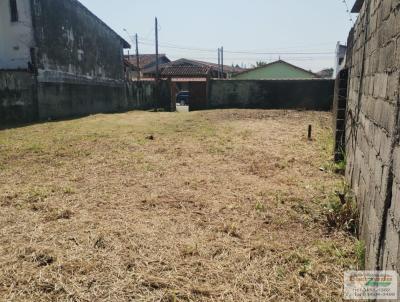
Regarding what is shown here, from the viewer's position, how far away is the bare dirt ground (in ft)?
7.68

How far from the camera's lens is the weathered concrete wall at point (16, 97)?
11.7 metres

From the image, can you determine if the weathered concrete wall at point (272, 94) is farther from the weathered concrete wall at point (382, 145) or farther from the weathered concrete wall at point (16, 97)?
the weathered concrete wall at point (382, 145)

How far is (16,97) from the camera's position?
12.1m

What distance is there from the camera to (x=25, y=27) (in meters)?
13.4

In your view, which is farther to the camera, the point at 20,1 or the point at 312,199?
the point at 20,1

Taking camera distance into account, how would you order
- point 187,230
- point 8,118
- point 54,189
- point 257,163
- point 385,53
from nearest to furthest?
point 385,53 → point 187,230 → point 54,189 → point 257,163 → point 8,118

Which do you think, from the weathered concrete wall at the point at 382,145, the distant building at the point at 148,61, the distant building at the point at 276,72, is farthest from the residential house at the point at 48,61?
the distant building at the point at 148,61

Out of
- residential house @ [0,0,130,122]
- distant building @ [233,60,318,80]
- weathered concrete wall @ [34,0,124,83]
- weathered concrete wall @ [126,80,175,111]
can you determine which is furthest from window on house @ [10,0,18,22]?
distant building @ [233,60,318,80]

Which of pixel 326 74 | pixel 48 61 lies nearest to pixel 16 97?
pixel 48 61

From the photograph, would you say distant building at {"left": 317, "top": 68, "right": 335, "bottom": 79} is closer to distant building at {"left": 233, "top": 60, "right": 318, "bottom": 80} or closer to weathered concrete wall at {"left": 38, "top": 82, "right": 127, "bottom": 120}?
distant building at {"left": 233, "top": 60, "right": 318, "bottom": 80}

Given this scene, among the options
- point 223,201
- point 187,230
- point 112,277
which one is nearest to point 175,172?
point 223,201

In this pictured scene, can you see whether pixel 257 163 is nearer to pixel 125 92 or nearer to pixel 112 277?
pixel 112 277

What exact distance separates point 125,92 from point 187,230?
810 inches

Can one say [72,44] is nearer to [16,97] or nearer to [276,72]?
[16,97]
